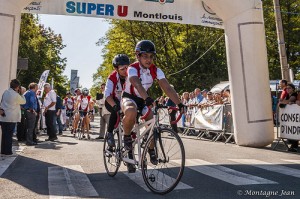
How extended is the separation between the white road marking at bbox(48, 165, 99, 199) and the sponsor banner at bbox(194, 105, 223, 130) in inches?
332

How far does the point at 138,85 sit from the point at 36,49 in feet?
134

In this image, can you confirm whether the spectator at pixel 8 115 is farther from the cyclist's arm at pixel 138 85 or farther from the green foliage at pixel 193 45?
the green foliage at pixel 193 45

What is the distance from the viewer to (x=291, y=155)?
1098cm

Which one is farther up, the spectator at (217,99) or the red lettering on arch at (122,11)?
the red lettering on arch at (122,11)

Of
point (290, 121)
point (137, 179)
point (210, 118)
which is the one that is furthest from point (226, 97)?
point (137, 179)

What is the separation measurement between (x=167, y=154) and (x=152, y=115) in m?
0.77

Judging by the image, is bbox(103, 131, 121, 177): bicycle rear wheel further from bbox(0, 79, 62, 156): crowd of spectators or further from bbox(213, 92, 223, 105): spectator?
bbox(213, 92, 223, 105): spectator

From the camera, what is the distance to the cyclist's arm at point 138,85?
5812 mm

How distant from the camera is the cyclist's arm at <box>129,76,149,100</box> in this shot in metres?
5.81

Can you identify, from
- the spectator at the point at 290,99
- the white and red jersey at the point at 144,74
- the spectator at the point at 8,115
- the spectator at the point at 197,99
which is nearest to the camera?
the white and red jersey at the point at 144,74

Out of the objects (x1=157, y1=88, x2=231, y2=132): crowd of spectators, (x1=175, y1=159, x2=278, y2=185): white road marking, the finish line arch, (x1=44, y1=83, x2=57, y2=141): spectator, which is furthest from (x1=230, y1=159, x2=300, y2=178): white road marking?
(x1=44, y1=83, x2=57, y2=141): spectator

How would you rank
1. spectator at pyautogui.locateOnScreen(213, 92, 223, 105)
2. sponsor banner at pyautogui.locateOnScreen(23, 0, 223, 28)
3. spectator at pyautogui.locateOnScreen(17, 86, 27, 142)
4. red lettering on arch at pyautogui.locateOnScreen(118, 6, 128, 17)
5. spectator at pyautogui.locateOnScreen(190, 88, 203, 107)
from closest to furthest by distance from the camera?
1. sponsor banner at pyautogui.locateOnScreen(23, 0, 223, 28)
2. red lettering on arch at pyautogui.locateOnScreen(118, 6, 128, 17)
3. spectator at pyautogui.locateOnScreen(17, 86, 27, 142)
4. spectator at pyautogui.locateOnScreen(213, 92, 223, 105)
5. spectator at pyautogui.locateOnScreen(190, 88, 203, 107)

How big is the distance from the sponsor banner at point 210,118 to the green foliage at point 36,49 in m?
14.8

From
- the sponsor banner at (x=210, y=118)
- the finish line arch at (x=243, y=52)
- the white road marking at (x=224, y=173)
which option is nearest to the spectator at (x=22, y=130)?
the finish line arch at (x=243, y=52)
